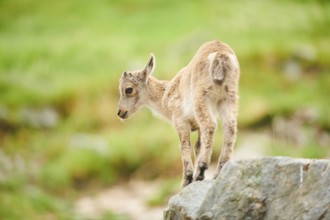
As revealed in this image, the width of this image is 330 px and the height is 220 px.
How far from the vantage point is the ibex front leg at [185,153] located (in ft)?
37.2

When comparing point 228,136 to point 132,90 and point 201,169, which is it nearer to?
point 201,169

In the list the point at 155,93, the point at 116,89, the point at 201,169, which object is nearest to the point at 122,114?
the point at 155,93

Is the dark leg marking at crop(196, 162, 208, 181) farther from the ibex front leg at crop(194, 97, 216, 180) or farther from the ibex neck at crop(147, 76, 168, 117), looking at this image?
the ibex neck at crop(147, 76, 168, 117)

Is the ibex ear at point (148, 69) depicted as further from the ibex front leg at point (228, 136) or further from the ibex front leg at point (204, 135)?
the ibex front leg at point (228, 136)

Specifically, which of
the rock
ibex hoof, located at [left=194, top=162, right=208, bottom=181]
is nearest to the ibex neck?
ibex hoof, located at [left=194, top=162, right=208, bottom=181]

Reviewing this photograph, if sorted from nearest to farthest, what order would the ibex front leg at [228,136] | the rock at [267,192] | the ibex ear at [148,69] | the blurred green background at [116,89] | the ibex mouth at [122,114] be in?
the rock at [267,192]
the ibex front leg at [228,136]
the ibex ear at [148,69]
the ibex mouth at [122,114]
the blurred green background at [116,89]

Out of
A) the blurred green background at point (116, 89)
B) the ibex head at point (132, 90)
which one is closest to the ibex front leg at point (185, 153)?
the ibex head at point (132, 90)

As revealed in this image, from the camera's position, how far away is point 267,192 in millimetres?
9422

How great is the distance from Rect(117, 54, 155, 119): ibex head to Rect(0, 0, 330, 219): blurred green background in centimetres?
874

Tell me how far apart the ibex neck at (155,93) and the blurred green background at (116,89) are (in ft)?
29.0

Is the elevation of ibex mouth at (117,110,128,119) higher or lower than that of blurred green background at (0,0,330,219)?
lower

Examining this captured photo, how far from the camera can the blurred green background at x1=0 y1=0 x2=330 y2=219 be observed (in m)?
23.8

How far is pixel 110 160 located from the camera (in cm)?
2466

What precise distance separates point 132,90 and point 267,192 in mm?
4233
